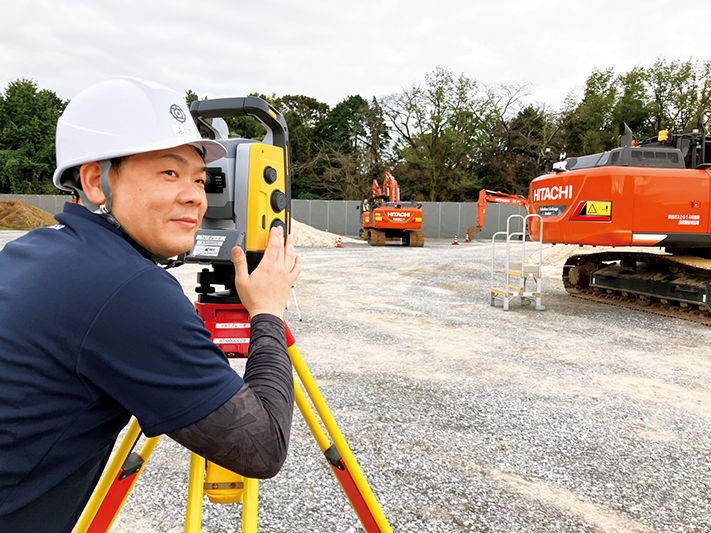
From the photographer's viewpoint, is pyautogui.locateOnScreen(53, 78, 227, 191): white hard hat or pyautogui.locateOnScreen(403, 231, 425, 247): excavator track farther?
pyautogui.locateOnScreen(403, 231, 425, 247): excavator track

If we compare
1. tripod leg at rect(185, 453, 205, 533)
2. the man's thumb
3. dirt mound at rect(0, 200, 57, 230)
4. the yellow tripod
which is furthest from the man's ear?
dirt mound at rect(0, 200, 57, 230)

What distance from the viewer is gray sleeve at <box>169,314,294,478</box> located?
3.18 ft

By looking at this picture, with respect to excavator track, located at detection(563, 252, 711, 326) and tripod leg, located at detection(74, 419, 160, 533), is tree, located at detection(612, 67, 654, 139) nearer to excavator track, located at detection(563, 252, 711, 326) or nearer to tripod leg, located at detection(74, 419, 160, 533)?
excavator track, located at detection(563, 252, 711, 326)

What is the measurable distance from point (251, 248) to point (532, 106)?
1750 inches

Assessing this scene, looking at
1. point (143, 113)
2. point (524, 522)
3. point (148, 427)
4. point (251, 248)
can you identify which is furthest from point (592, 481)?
point (143, 113)

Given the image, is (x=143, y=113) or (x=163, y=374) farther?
(x=143, y=113)

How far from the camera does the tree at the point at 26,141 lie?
41.1m

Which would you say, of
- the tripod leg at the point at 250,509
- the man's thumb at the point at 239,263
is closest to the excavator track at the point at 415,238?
the man's thumb at the point at 239,263

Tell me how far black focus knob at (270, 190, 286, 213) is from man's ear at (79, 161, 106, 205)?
678 millimetres

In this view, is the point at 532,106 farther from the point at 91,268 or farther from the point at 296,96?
the point at 91,268

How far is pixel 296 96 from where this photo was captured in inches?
1909

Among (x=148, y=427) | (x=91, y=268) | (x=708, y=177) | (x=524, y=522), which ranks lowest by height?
(x=524, y=522)

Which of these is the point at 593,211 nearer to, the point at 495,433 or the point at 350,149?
the point at 495,433

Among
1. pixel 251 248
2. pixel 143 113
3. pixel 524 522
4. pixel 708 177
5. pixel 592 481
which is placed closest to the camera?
pixel 143 113
